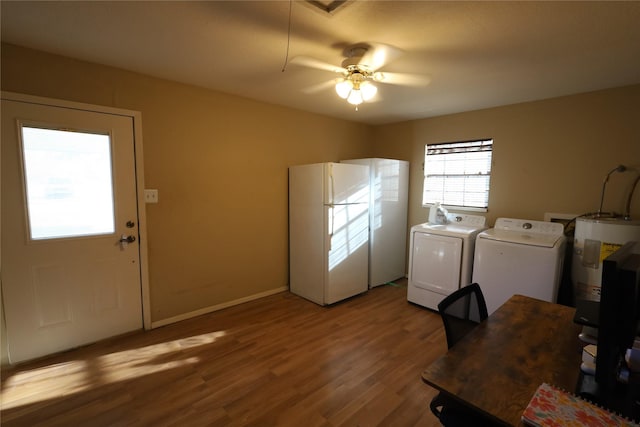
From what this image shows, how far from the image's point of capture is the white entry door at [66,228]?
2.14 metres

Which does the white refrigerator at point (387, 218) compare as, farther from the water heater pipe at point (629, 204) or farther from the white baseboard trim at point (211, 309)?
the water heater pipe at point (629, 204)

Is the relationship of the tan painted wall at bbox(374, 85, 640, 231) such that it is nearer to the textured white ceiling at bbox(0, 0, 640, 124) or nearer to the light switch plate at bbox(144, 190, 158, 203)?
the textured white ceiling at bbox(0, 0, 640, 124)

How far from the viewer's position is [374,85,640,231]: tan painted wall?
8.85 feet

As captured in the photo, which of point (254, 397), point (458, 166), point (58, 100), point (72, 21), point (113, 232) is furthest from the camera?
point (458, 166)

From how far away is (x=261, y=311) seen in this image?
10.5 feet

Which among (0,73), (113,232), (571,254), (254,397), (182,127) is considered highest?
(0,73)

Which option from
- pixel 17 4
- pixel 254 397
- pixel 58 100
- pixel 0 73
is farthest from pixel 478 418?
pixel 0 73

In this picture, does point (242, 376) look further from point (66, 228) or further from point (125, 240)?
point (66, 228)

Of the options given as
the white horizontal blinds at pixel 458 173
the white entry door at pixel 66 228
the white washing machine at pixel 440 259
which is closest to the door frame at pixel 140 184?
the white entry door at pixel 66 228

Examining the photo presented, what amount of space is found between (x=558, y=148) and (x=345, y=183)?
7.46ft

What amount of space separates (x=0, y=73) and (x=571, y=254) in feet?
16.9

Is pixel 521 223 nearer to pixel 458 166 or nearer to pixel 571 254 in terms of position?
pixel 571 254

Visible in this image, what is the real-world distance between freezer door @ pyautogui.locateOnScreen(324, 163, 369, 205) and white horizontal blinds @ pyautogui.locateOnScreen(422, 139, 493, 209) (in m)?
1.08

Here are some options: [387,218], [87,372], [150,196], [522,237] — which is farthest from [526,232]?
[87,372]
